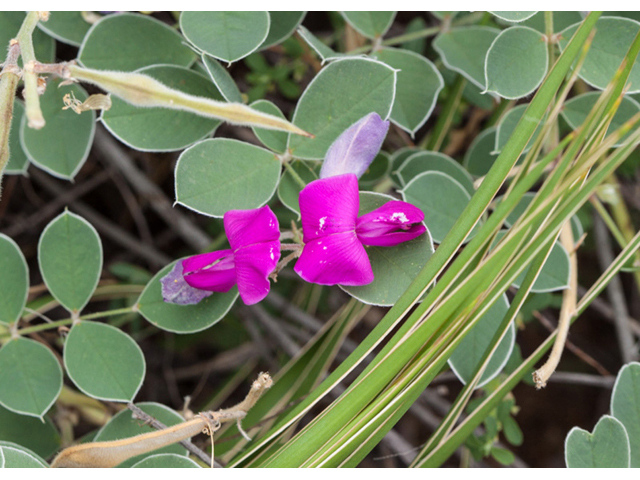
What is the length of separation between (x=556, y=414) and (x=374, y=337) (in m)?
1.20

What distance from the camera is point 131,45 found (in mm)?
962

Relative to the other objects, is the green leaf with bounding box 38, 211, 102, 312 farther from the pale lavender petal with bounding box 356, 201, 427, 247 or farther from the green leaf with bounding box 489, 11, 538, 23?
the green leaf with bounding box 489, 11, 538, 23

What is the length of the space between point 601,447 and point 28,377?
0.91 m

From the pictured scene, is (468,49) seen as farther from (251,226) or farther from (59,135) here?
(59,135)

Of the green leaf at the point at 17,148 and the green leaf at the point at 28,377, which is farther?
the green leaf at the point at 17,148

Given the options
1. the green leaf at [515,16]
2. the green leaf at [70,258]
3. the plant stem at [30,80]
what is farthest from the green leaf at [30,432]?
the green leaf at [515,16]

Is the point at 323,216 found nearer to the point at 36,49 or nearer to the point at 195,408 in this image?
the point at 36,49

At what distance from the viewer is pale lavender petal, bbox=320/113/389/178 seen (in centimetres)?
81

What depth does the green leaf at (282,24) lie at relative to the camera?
0.99 m

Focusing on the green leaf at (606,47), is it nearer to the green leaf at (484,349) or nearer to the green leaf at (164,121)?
the green leaf at (484,349)

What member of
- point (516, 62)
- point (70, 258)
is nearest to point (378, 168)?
point (516, 62)

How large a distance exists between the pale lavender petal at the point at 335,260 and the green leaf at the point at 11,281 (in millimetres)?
517

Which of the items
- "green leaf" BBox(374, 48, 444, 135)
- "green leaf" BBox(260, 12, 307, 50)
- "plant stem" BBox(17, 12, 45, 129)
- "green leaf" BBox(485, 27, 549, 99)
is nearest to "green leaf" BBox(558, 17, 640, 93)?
"green leaf" BBox(485, 27, 549, 99)

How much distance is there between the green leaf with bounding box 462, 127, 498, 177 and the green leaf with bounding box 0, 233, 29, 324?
33.5 inches
